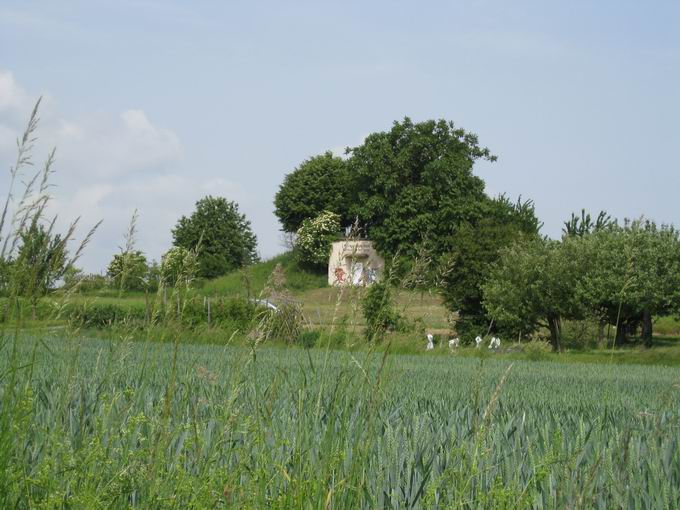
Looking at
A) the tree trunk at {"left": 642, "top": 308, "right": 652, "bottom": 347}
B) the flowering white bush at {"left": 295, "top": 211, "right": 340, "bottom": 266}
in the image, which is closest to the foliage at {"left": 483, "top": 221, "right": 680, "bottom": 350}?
the tree trunk at {"left": 642, "top": 308, "right": 652, "bottom": 347}

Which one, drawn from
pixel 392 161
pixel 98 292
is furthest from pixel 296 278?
pixel 98 292

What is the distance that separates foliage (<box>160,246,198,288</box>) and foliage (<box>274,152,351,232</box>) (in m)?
54.8

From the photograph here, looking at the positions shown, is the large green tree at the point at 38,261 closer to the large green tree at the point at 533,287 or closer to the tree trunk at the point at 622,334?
the large green tree at the point at 533,287

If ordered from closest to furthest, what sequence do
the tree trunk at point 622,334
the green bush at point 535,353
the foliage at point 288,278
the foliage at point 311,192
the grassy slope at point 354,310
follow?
the grassy slope at point 354,310 → the green bush at point 535,353 → the tree trunk at point 622,334 → the foliage at point 288,278 → the foliage at point 311,192

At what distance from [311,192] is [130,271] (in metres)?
56.2

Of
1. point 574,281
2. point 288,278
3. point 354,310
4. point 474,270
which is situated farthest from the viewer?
point 288,278

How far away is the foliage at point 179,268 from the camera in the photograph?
3412 millimetres

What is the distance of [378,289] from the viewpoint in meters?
3.92

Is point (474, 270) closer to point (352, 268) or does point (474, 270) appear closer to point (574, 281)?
point (574, 281)

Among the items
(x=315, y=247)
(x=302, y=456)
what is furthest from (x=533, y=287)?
(x=302, y=456)

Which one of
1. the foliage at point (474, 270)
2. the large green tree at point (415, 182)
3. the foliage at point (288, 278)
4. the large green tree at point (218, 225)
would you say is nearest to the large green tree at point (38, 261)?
the foliage at point (474, 270)

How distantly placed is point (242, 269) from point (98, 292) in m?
0.80

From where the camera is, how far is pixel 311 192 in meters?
59.7

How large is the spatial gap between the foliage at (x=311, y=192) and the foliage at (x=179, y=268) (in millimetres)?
54824
